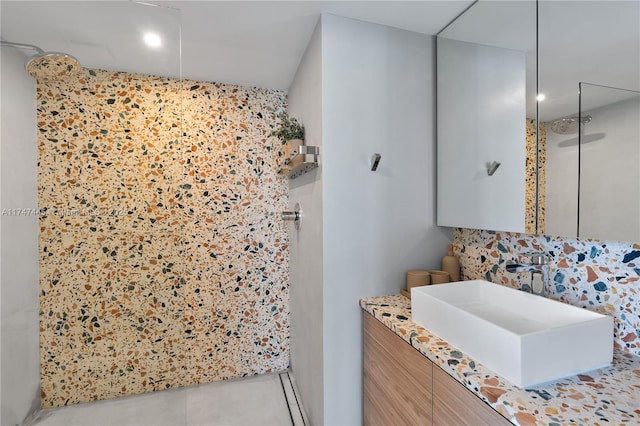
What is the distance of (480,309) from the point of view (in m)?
1.44

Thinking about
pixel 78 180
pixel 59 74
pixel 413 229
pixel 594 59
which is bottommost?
pixel 413 229

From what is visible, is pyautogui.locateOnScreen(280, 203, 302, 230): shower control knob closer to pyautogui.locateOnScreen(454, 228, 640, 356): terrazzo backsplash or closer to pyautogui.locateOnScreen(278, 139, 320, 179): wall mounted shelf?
pyautogui.locateOnScreen(278, 139, 320, 179): wall mounted shelf

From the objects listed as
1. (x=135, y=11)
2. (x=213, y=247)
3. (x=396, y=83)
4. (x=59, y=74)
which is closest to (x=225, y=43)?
(x=135, y=11)

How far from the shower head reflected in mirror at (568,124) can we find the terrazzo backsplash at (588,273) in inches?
17.8

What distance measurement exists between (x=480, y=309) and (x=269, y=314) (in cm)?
170

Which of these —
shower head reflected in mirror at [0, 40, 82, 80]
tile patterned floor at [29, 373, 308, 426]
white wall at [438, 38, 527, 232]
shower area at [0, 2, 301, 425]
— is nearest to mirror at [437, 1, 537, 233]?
white wall at [438, 38, 527, 232]

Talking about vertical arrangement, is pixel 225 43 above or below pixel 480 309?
above

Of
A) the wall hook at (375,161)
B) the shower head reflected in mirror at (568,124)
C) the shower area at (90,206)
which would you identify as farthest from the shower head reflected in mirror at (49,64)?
the shower head reflected in mirror at (568,124)

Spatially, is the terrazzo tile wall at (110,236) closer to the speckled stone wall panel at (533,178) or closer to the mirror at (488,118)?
the mirror at (488,118)

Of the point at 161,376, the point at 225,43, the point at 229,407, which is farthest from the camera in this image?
the point at 229,407

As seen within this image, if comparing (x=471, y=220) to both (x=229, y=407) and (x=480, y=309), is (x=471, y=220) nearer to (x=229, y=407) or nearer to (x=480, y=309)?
(x=480, y=309)

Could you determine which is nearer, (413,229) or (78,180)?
(78,180)

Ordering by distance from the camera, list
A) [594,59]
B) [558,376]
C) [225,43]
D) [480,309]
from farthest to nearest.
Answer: [225,43]
[480,309]
[594,59]
[558,376]

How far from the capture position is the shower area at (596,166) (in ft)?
3.09
